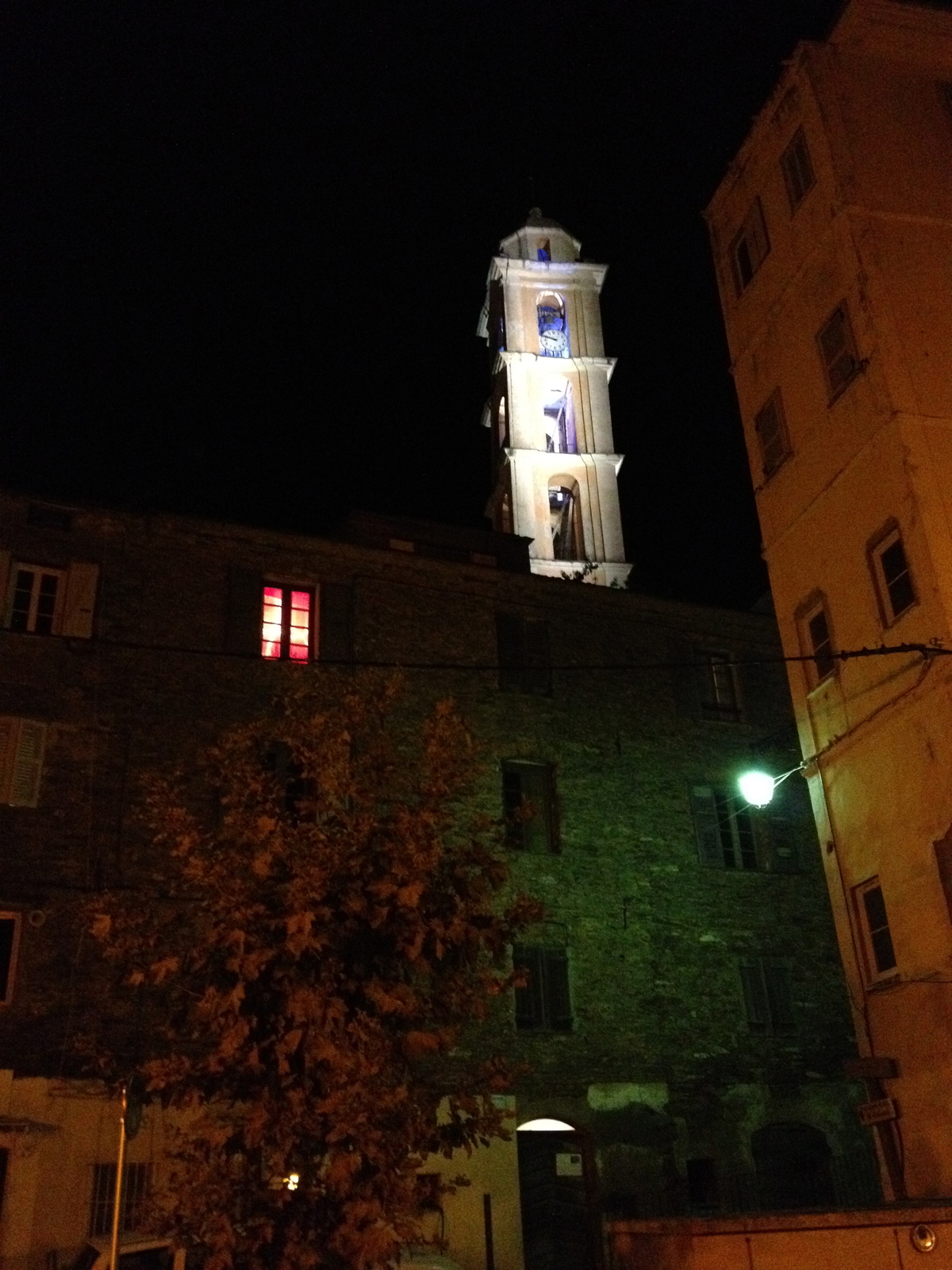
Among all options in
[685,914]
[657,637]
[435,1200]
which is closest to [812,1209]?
[435,1200]

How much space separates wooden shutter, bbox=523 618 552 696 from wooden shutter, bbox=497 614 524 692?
0.41 feet

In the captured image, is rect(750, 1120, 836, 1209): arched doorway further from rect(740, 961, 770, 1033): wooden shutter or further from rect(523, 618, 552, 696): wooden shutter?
Result: rect(523, 618, 552, 696): wooden shutter

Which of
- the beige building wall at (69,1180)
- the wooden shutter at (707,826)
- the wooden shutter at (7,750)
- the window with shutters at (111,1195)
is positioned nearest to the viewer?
the beige building wall at (69,1180)

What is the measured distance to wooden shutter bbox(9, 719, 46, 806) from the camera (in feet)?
59.9

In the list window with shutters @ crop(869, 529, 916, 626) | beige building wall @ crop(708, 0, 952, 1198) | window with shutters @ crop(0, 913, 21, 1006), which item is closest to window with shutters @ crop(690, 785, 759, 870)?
beige building wall @ crop(708, 0, 952, 1198)

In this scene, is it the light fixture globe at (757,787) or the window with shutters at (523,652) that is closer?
the light fixture globe at (757,787)

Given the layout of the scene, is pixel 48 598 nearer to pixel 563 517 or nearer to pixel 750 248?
pixel 750 248

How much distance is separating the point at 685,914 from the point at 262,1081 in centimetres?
1229

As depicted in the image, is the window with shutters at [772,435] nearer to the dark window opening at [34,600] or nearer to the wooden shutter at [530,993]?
the wooden shutter at [530,993]

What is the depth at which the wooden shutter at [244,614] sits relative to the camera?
68.0 ft

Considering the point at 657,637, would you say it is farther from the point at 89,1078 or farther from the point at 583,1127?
the point at 89,1078

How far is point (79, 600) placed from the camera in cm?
1980

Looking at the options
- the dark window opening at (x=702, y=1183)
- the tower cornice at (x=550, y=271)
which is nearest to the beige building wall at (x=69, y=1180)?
the dark window opening at (x=702, y=1183)

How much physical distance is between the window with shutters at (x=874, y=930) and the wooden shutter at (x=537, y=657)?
822cm
